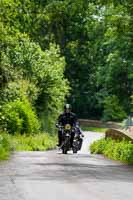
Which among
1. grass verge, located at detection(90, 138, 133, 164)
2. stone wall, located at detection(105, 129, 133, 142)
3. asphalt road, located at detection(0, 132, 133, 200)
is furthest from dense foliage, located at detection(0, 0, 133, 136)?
asphalt road, located at detection(0, 132, 133, 200)

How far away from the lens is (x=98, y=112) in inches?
3346

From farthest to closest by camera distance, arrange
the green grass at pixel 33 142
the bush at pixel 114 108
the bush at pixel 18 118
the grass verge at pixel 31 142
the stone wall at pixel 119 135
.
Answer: the bush at pixel 114 108 → the bush at pixel 18 118 → the green grass at pixel 33 142 → the grass verge at pixel 31 142 → the stone wall at pixel 119 135

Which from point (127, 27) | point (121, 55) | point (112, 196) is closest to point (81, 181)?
point (112, 196)

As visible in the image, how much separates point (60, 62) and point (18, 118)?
14.5 m

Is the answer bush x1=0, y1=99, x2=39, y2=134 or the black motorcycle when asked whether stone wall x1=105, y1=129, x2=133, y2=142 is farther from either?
bush x1=0, y1=99, x2=39, y2=134

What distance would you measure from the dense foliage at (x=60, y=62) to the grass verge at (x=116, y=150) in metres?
3.69

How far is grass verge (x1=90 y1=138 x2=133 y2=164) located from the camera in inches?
903

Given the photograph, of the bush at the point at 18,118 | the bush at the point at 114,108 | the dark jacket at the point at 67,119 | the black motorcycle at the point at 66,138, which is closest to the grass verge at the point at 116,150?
the black motorcycle at the point at 66,138

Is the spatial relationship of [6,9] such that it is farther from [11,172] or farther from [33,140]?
[33,140]

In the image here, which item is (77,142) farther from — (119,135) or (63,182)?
(63,182)

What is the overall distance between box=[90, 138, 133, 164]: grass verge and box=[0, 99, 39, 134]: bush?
6375 millimetres

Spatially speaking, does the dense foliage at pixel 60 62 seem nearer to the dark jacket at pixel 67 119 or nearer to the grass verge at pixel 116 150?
the dark jacket at pixel 67 119

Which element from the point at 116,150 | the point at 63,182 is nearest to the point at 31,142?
the point at 116,150

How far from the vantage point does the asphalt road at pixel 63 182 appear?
11898mm
